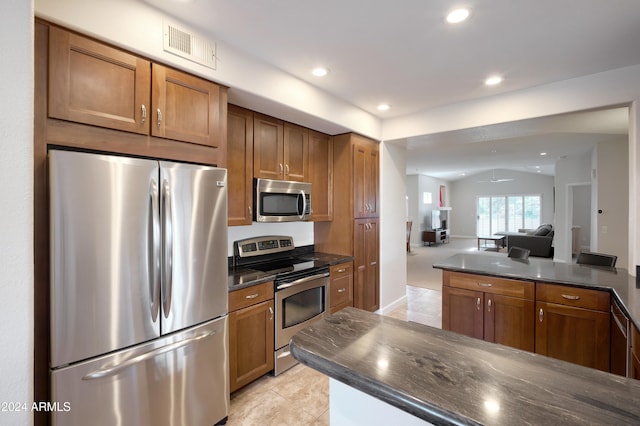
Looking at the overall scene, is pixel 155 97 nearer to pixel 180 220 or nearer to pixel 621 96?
pixel 180 220

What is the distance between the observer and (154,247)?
5.19 ft

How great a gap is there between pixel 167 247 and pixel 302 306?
148cm

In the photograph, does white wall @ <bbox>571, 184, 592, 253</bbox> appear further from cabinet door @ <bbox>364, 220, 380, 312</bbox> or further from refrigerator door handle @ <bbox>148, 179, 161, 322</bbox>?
refrigerator door handle @ <bbox>148, 179, 161, 322</bbox>

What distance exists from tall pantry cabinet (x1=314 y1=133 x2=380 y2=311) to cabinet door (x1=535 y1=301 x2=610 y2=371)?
1757 millimetres

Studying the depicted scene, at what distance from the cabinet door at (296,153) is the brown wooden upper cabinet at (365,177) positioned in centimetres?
61

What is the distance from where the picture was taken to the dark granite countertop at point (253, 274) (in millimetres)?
2200

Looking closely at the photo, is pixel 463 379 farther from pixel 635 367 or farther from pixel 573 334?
pixel 573 334

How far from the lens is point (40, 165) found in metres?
1.36

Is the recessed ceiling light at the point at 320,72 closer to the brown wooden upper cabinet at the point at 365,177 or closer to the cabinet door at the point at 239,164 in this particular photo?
the cabinet door at the point at 239,164

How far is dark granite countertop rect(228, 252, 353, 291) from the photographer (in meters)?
2.20

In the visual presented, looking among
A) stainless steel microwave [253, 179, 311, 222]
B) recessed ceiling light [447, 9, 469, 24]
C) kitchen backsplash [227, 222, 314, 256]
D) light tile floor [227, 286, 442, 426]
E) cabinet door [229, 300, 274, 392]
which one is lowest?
light tile floor [227, 286, 442, 426]

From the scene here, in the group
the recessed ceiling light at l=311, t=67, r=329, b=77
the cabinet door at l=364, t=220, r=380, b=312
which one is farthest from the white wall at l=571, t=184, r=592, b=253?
the recessed ceiling light at l=311, t=67, r=329, b=77

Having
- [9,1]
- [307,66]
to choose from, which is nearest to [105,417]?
[9,1]

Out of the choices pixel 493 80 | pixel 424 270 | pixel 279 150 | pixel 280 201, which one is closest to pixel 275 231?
pixel 280 201
